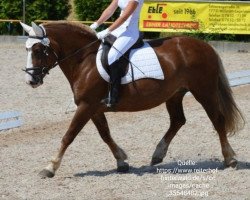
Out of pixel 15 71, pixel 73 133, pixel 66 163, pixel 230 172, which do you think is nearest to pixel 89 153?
pixel 66 163

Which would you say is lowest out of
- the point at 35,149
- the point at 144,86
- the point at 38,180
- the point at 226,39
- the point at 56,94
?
the point at 226,39

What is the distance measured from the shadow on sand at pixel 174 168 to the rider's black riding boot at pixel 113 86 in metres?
0.85

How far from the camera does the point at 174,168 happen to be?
25.9 feet

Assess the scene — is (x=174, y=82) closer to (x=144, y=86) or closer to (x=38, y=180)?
(x=144, y=86)

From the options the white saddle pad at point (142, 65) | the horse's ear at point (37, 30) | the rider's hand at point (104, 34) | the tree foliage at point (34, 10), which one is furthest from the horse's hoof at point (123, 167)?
the tree foliage at point (34, 10)

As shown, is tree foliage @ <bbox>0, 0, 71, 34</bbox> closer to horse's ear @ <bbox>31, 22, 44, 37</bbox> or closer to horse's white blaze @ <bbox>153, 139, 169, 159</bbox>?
horse's white blaze @ <bbox>153, 139, 169, 159</bbox>

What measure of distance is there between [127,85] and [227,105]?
1395mm

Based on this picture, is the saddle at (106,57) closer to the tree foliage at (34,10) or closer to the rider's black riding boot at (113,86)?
the rider's black riding boot at (113,86)

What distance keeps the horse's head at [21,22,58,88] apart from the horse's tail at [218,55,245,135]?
7.39 feet

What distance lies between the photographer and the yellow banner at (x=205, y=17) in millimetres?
23062

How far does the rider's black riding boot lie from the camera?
7.57 meters

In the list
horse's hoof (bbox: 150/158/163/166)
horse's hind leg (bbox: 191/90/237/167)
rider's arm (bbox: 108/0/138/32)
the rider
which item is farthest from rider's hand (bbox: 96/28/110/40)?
horse's hoof (bbox: 150/158/163/166)

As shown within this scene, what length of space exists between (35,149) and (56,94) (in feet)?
17.0

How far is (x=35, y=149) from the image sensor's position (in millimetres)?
8992
